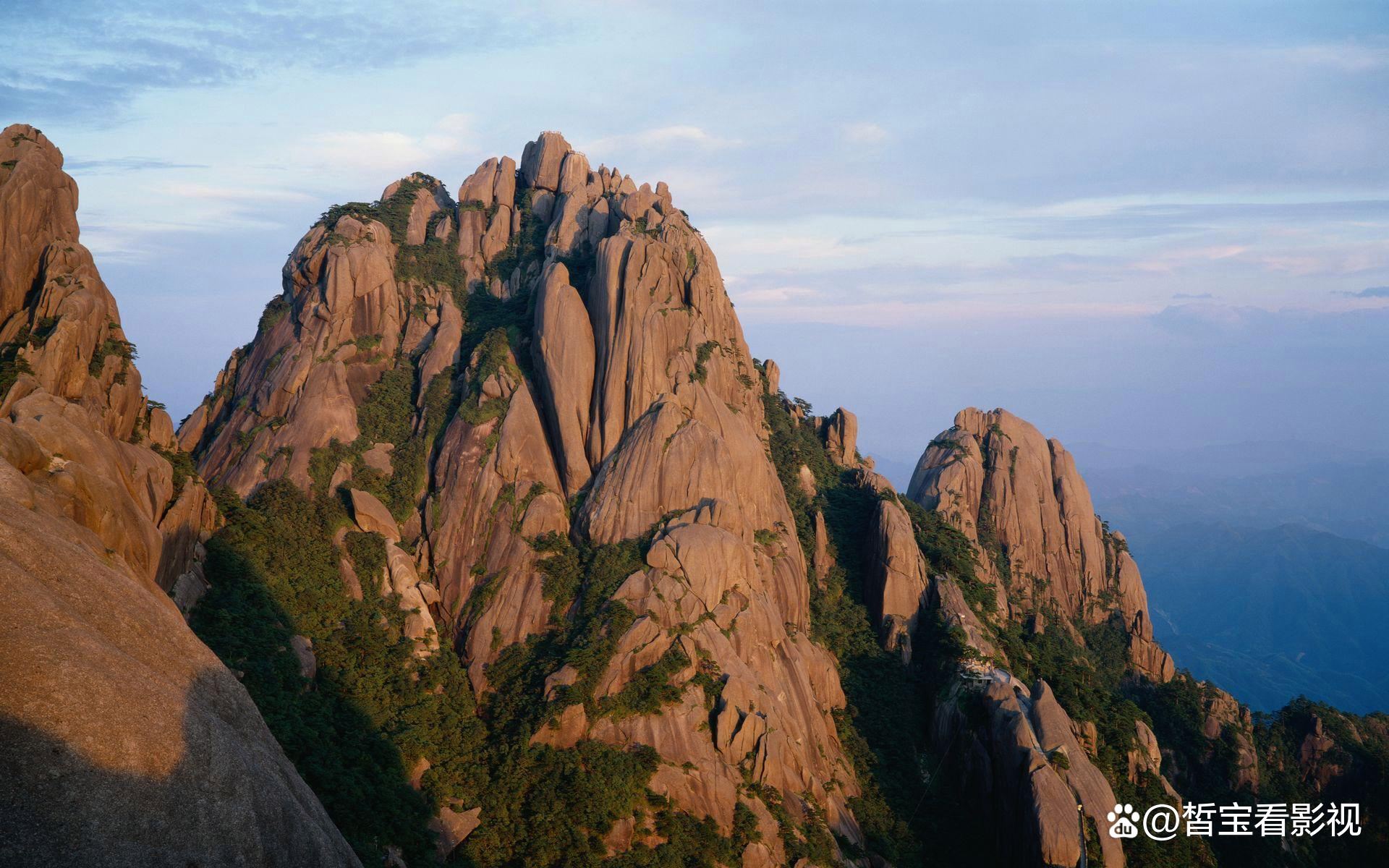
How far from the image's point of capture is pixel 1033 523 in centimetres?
7769

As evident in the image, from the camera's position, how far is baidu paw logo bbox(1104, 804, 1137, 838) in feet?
144

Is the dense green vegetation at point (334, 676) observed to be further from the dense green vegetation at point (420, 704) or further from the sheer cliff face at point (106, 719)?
the sheer cliff face at point (106, 719)

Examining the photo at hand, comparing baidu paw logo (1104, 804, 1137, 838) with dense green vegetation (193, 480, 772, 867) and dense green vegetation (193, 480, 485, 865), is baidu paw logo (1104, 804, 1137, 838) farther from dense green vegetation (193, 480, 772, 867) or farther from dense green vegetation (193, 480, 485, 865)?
dense green vegetation (193, 480, 485, 865)

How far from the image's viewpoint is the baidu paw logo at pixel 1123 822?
144ft

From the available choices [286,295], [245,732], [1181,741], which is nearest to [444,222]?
[286,295]

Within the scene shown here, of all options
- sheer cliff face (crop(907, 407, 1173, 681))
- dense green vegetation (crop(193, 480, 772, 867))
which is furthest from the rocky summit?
sheer cliff face (crop(907, 407, 1173, 681))

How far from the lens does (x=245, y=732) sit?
18.1 m

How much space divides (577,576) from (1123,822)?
3223cm

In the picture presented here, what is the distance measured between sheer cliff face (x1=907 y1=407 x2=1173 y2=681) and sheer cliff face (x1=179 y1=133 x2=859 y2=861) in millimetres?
22454

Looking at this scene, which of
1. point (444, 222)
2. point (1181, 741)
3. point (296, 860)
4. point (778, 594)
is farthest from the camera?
point (444, 222)

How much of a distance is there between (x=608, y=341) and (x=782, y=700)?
2536cm

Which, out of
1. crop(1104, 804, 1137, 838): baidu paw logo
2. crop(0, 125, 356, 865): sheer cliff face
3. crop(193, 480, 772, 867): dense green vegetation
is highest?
crop(0, 125, 356, 865): sheer cliff face

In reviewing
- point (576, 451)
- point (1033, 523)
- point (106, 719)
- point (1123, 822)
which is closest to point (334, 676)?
point (576, 451)

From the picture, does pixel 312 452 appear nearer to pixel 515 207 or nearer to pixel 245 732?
pixel 515 207
